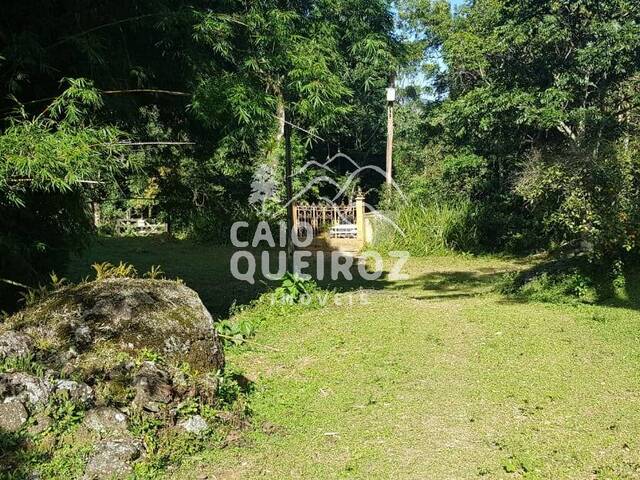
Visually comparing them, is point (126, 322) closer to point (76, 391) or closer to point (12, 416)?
point (76, 391)

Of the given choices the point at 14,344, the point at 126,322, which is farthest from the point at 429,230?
the point at 14,344

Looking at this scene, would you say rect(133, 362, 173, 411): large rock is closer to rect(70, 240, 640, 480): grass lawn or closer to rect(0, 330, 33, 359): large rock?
rect(70, 240, 640, 480): grass lawn

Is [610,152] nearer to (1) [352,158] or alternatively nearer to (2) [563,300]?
(2) [563,300]

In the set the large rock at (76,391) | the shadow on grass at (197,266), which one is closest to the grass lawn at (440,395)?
the large rock at (76,391)

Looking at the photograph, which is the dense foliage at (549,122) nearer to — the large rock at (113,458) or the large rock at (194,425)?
the large rock at (194,425)

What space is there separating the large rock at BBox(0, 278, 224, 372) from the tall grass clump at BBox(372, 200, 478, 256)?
11519mm

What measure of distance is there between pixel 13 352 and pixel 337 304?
4.95 m

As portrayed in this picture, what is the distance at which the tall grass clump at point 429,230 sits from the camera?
15469mm

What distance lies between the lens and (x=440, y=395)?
4.39 m

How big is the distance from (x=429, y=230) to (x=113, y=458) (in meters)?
13.4

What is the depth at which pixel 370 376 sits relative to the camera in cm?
488

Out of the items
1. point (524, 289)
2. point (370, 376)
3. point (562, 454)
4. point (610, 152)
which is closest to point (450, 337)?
point (370, 376)

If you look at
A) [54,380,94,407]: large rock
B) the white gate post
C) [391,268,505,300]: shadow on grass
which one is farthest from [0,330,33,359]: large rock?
the white gate post

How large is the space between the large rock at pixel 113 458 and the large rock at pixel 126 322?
0.72 meters
